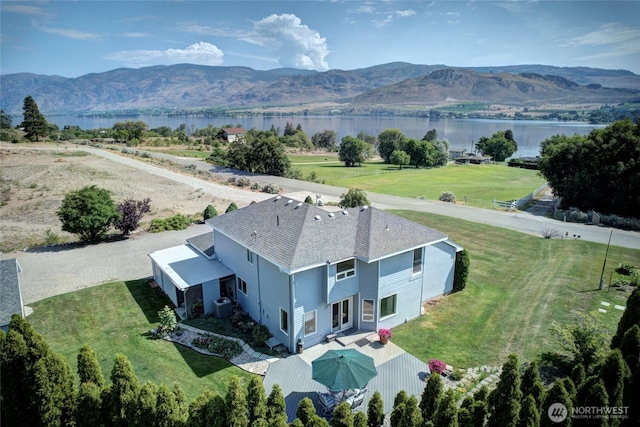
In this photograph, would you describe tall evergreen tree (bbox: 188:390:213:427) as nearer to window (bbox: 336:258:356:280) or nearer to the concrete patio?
the concrete patio

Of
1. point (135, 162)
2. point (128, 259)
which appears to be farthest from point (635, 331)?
point (135, 162)

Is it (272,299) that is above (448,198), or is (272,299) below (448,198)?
above

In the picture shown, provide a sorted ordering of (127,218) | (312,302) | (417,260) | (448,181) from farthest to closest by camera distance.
→ (448,181) → (127,218) → (417,260) → (312,302)

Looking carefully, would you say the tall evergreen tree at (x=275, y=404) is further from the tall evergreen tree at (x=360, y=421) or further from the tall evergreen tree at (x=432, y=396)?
the tall evergreen tree at (x=432, y=396)

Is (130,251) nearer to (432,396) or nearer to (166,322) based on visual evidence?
(166,322)

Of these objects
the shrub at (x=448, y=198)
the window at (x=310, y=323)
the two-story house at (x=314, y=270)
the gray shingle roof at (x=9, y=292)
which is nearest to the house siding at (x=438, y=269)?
the two-story house at (x=314, y=270)

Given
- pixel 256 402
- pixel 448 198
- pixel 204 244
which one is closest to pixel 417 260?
pixel 256 402
